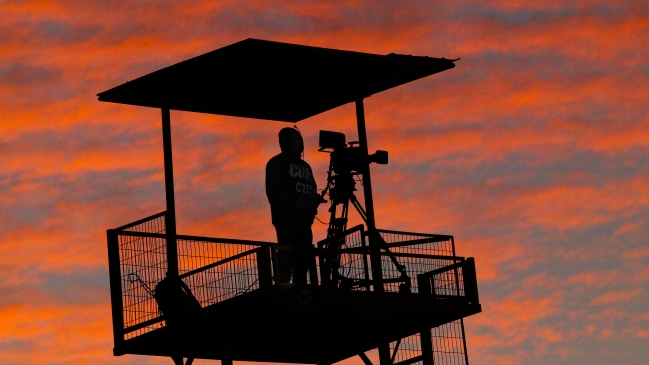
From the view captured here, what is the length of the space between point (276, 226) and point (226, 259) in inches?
87.6

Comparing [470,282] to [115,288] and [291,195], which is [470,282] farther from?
[115,288]

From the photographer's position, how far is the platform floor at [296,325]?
1656 inches

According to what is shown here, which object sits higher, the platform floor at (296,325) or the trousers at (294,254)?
the trousers at (294,254)

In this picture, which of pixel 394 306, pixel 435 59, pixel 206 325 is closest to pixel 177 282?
pixel 206 325

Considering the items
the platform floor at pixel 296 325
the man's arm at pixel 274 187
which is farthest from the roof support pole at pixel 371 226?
the man's arm at pixel 274 187

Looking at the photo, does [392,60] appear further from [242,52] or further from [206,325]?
[206,325]

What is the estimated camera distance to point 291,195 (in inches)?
1741

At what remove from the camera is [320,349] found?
4706 centimetres

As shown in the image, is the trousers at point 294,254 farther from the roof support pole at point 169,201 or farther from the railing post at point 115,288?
the railing post at point 115,288

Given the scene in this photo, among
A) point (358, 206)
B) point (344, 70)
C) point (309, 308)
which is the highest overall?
point (344, 70)

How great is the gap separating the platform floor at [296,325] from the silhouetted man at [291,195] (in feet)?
4.71

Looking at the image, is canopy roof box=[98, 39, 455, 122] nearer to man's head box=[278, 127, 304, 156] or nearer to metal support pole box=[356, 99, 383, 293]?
metal support pole box=[356, 99, 383, 293]

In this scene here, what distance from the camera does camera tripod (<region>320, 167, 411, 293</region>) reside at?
145ft

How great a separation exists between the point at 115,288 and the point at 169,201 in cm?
214
